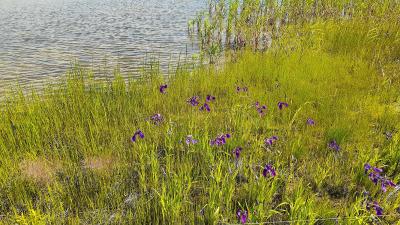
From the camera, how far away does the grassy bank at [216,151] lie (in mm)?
3334

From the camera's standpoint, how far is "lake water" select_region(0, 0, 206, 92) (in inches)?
390

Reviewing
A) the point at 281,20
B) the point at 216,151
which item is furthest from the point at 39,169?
the point at 281,20

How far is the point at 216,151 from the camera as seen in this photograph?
452cm

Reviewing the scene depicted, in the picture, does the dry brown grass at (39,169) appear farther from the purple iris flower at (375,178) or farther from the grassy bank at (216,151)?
the purple iris flower at (375,178)

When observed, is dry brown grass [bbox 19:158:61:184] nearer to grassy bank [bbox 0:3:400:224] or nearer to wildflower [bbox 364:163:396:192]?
grassy bank [bbox 0:3:400:224]

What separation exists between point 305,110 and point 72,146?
3969 millimetres

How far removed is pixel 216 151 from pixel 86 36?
1136cm

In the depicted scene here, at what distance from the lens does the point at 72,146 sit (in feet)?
15.5

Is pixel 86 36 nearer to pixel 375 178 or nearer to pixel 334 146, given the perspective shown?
pixel 334 146

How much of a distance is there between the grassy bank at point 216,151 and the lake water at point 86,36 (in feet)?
6.52

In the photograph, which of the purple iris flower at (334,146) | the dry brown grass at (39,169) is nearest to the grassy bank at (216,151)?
the dry brown grass at (39,169)

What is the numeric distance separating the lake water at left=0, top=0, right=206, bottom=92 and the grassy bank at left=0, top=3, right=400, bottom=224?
199cm

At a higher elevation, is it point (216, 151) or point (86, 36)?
point (86, 36)

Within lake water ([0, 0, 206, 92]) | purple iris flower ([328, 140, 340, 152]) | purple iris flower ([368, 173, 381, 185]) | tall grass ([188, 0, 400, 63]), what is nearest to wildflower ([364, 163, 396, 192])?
purple iris flower ([368, 173, 381, 185])
